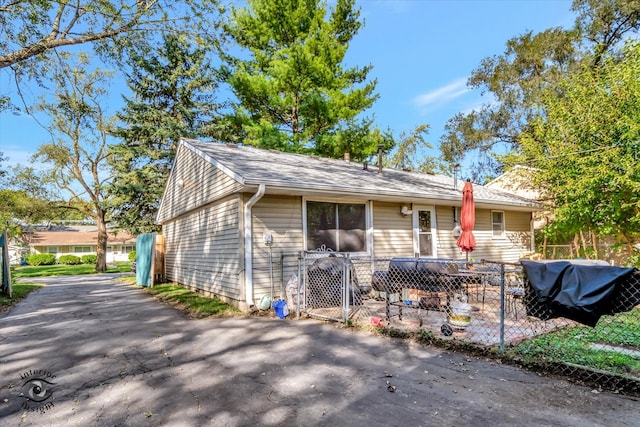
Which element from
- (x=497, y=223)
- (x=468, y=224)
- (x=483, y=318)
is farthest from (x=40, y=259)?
(x=483, y=318)

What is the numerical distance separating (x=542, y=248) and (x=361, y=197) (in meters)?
9.63

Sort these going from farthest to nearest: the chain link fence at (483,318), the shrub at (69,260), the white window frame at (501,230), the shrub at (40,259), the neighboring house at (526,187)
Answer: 1. the shrub at (69,260)
2. the shrub at (40,259)
3. the neighboring house at (526,187)
4. the white window frame at (501,230)
5. the chain link fence at (483,318)

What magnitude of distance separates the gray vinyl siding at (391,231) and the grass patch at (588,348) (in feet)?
15.0

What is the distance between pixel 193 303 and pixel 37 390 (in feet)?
15.7

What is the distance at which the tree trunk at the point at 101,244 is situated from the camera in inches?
955

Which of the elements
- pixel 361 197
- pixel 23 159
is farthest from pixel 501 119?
pixel 23 159

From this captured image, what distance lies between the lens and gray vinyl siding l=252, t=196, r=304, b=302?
24.7 feet

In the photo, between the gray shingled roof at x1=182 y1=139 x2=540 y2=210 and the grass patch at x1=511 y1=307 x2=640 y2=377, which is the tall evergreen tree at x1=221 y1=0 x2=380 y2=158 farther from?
the grass patch at x1=511 y1=307 x2=640 y2=377

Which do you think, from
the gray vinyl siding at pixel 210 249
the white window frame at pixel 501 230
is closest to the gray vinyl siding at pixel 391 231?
the gray vinyl siding at pixel 210 249

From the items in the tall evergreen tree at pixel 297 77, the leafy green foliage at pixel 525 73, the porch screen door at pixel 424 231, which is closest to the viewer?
the porch screen door at pixel 424 231

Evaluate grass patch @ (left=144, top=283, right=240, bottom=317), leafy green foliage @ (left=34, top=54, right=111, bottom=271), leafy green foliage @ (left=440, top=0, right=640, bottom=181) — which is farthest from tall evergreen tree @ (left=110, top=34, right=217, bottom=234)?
leafy green foliage @ (left=440, top=0, right=640, bottom=181)

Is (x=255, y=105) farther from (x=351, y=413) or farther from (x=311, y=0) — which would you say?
(x=351, y=413)

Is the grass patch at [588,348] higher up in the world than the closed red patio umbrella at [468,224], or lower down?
lower down

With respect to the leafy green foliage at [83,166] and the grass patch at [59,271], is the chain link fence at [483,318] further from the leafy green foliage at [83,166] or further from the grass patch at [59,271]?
the grass patch at [59,271]
